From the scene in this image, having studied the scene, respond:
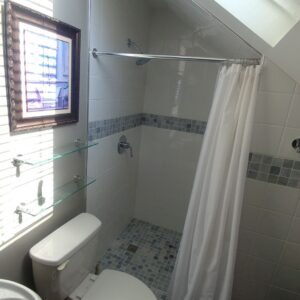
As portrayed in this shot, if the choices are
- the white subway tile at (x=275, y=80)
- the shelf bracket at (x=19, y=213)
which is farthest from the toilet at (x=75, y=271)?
the white subway tile at (x=275, y=80)

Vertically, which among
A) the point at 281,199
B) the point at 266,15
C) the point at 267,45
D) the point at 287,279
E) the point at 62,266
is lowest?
the point at 287,279

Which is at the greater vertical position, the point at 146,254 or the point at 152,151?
the point at 152,151

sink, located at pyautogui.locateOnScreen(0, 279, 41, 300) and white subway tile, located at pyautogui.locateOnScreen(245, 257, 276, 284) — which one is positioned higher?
sink, located at pyautogui.locateOnScreen(0, 279, 41, 300)

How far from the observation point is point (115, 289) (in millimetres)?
1309

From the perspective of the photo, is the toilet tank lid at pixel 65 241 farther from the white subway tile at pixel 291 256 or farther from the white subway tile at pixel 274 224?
the white subway tile at pixel 291 256

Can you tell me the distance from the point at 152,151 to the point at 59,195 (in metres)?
1.21

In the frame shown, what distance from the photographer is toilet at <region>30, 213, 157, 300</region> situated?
112 cm

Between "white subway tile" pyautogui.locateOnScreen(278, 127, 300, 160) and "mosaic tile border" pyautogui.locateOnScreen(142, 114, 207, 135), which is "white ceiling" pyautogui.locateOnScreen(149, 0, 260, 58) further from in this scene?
"mosaic tile border" pyautogui.locateOnScreen(142, 114, 207, 135)

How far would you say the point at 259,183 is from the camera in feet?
4.39

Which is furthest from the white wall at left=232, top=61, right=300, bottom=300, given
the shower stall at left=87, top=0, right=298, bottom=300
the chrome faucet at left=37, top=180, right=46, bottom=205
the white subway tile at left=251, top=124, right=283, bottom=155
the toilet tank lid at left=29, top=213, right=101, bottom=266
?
the chrome faucet at left=37, top=180, right=46, bottom=205

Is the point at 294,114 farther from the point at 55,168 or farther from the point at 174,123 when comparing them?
the point at 55,168

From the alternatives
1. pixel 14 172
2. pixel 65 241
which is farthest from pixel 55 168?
pixel 65 241

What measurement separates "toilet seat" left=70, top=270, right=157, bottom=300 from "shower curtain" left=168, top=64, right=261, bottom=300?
0.28 m

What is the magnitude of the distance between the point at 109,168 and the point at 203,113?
Answer: 39.0 inches
